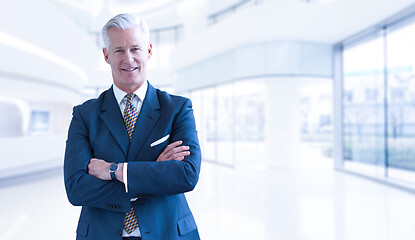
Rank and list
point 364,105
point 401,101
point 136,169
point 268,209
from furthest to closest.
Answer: point 364,105 → point 401,101 → point 268,209 → point 136,169

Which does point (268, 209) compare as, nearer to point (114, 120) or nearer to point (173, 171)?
point (173, 171)

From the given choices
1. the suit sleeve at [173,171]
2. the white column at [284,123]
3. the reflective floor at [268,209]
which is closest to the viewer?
the suit sleeve at [173,171]

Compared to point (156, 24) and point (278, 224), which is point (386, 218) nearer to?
point (278, 224)

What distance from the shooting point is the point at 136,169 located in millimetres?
1394

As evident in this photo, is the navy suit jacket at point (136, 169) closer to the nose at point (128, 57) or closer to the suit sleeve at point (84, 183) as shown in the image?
the suit sleeve at point (84, 183)

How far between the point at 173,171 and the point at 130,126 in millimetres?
322

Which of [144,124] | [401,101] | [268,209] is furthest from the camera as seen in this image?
[401,101]

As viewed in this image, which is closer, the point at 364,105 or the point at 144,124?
the point at 144,124

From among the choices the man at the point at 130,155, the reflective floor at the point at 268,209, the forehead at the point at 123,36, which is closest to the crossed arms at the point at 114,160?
the man at the point at 130,155

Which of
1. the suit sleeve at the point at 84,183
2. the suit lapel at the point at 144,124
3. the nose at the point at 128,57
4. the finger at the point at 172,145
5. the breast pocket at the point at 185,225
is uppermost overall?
the nose at the point at 128,57

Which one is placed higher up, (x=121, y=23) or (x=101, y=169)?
(x=121, y=23)

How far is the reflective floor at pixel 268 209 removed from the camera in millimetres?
4480

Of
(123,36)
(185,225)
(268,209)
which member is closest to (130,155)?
(185,225)

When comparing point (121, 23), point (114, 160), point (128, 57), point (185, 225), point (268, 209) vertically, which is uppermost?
point (121, 23)
